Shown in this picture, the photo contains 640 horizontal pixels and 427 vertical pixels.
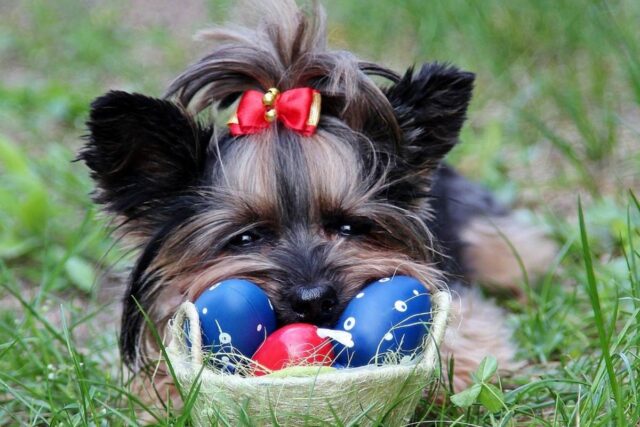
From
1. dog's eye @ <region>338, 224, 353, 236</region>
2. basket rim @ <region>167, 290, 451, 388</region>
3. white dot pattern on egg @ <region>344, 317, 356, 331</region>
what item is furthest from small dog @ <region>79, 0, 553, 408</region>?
basket rim @ <region>167, 290, 451, 388</region>

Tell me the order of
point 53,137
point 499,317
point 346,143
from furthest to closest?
1. point 53,137
2. point 499,317
3. point 346,143

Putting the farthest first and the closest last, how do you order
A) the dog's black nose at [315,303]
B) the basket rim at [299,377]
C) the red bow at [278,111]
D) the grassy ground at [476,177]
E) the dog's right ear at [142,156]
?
the red bow at [278,111] → the dog's right ear at [142,156] → the grassy ground at [476,177] → the dog's black nose at [315,303] → the basket rim at [299,377]

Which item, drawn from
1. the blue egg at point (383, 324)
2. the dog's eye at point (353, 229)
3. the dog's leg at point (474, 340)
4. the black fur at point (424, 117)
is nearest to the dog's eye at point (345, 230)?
the dog's eye at point (353, 229)

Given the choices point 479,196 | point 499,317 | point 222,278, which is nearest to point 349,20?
point 479,196

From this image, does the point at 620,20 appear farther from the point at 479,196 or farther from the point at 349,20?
the point at 349,20

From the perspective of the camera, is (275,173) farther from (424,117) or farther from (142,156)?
(424,117)

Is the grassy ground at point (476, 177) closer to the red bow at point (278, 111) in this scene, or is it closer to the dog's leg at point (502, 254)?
the dog's leg at point (502, 254)

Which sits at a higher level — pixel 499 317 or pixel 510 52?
pixel 510 52
